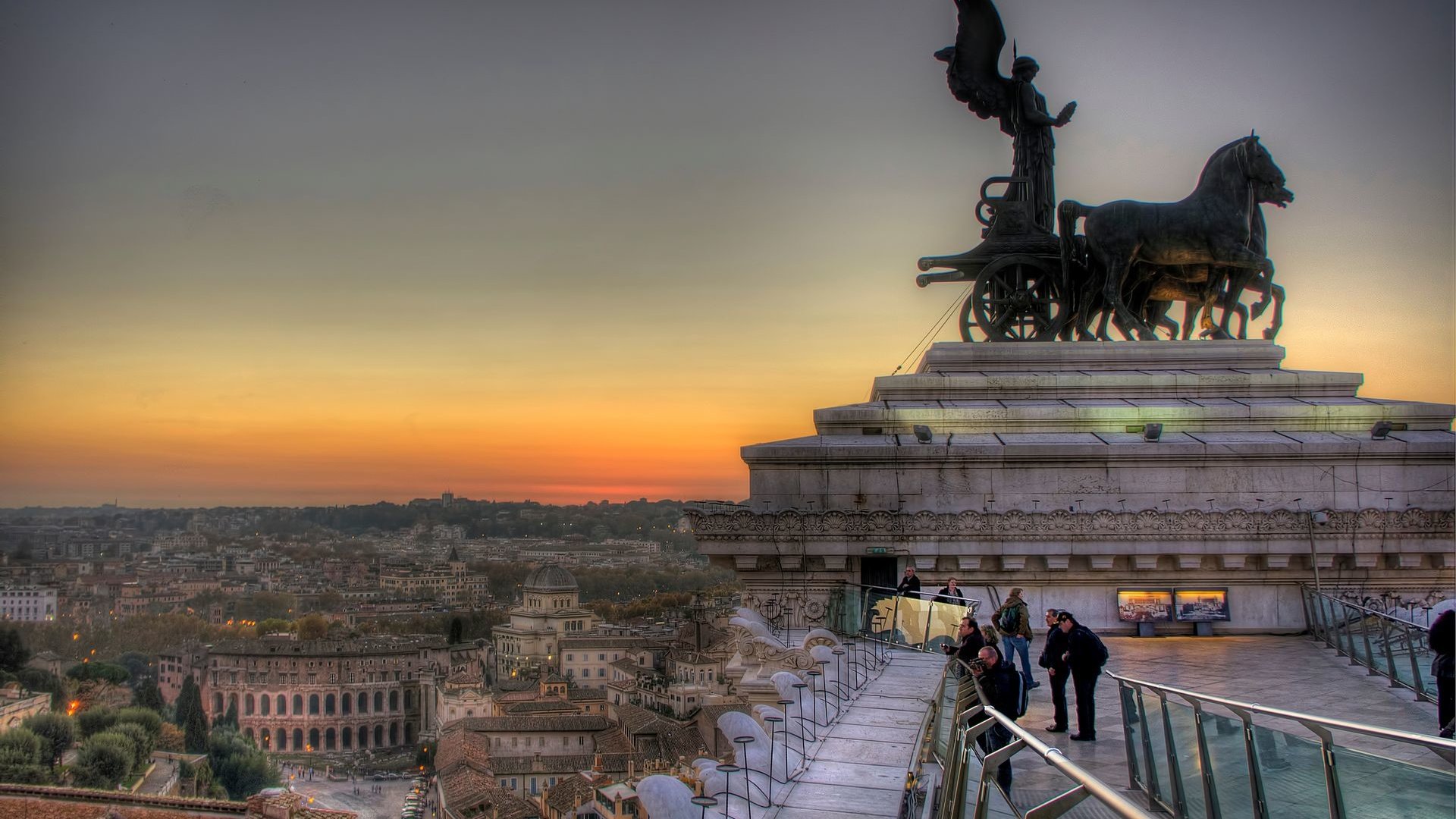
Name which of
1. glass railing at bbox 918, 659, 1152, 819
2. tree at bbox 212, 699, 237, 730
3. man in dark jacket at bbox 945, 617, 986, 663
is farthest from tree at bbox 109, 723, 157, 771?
glass railing at bbox 918, 659, 1152, 819

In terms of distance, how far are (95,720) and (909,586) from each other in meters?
42.8

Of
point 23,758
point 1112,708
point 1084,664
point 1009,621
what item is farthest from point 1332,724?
point 23,758

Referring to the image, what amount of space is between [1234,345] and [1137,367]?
1.77 meters

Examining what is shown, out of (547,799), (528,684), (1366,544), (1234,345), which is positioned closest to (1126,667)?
(1366,544)

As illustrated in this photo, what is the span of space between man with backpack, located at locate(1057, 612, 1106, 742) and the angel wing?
16.0 m

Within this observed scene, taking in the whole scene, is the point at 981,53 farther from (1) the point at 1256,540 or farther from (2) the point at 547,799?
(2) the point at 547,799

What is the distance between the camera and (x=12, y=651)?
46.1 m

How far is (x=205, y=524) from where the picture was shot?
63.3 meters

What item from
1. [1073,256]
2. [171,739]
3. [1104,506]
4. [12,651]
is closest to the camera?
[1104,506]

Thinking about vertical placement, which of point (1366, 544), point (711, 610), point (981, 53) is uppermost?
point (981, 53)

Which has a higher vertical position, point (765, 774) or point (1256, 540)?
point (1256, 540)

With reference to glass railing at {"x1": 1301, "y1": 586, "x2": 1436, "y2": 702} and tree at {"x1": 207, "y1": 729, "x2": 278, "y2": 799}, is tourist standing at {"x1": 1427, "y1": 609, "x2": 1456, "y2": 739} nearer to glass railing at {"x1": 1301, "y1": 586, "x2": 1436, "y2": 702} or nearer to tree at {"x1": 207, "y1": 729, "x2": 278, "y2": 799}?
glass railing at {"x1": 1301, "y1": 586, "x2": 1436, "y2": 702}

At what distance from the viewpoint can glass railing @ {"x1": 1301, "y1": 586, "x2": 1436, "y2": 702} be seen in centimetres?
1136

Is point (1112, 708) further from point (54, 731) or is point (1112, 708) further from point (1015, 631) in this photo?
point (54, 731)
